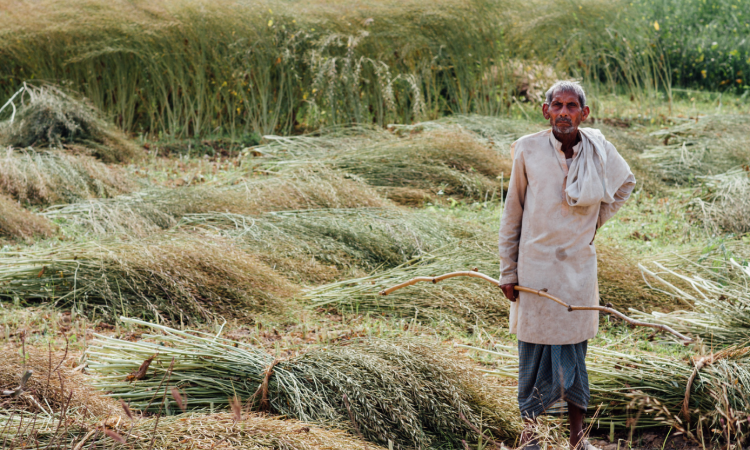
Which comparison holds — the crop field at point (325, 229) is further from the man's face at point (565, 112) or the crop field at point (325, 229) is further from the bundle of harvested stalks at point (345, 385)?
the man's face at point (565, 112)

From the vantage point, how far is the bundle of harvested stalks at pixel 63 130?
664cm

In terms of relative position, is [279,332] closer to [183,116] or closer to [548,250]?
[548,250]

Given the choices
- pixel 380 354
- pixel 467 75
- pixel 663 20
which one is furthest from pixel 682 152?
pixel 663 20

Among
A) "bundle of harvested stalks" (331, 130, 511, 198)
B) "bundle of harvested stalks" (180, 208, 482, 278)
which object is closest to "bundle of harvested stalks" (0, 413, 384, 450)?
"bundle of harvested stalks" (180, 208, 482, 278)

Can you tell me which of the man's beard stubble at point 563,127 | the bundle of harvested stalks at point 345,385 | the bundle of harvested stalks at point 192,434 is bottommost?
the bundle of harvested stalks at point 345,385

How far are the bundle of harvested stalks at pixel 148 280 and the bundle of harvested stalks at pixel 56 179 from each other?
5.83ft

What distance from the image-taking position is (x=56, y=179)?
5605 millimetres

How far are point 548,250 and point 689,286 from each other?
1830 mm

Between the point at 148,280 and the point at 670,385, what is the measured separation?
8.28 feet

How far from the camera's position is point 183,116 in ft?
27.9

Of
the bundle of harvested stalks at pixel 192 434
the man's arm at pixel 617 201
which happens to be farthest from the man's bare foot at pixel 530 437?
the man's arm at pixel 617 201

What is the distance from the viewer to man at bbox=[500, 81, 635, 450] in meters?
2.17

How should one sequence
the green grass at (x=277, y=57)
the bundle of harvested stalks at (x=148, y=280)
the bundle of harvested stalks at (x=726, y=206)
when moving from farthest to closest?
the green grass at (x=277, y=57), the bundle of harvested stalks at (x=726, y=206), the bundle of harvested stalks at (x=148, y=280)

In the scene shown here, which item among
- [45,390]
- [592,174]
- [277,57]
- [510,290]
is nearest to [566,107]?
[592,174]
